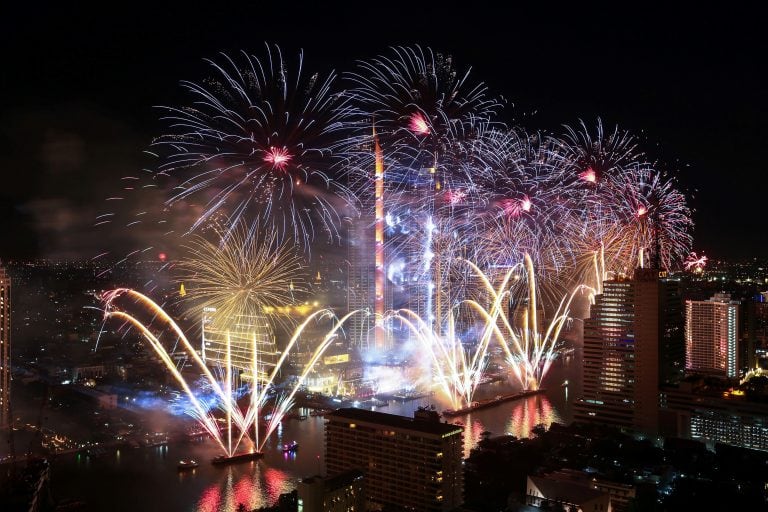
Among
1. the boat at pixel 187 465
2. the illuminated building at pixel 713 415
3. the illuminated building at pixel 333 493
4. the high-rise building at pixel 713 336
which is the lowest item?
the boat at pixel 187 465

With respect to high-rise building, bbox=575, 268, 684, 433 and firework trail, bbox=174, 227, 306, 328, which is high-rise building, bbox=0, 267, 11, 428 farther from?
high-rise building, bbox=575, 268, 684, 433

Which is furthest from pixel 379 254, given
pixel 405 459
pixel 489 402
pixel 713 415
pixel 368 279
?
pixel 405 459

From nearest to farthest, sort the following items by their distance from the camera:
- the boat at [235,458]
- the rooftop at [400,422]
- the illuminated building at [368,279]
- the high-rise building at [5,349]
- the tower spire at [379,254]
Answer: the rooftop at [400,422] < the boat at [235,458] < the high-rise building at [5,349] < the tower spire at [379,254] < the illuminated building at [368,279]

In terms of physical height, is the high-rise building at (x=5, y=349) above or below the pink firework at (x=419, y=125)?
below

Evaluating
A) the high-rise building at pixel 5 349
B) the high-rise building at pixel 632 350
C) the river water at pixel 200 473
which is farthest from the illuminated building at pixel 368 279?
the high-rise building at pixel 5 349

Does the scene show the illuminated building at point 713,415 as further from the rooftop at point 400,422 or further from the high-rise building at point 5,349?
the high-rise building at point 5,349

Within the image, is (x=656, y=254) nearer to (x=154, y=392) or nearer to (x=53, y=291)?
(x=154, y=392)
